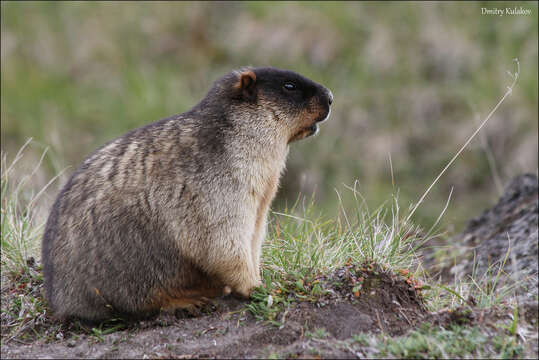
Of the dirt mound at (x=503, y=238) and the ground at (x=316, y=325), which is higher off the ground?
the ground at (x=316, y=325)

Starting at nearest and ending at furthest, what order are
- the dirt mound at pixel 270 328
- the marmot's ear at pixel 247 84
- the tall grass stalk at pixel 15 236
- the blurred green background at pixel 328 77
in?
the dirt mound at pixel 270 328, the marmot's ear at pixel 247 84, the tall grass stalk at pixel 15 236, the blurred green background at pixel 328 77

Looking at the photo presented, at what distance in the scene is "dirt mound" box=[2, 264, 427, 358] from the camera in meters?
3.98

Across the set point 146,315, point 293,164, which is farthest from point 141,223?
point 293,164

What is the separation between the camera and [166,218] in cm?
459

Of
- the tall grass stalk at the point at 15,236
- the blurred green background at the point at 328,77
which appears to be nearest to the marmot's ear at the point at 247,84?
the tall grass stalk at the point at 15,236

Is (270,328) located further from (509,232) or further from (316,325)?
(509,232)

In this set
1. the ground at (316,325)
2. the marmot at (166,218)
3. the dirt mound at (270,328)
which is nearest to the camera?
the ground at (316,325)

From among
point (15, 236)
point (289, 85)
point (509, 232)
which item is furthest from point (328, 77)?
point (15, 236)

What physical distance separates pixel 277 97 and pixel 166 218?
54.8 inches

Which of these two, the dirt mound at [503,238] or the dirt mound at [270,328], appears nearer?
the dirt mound at [270,328]

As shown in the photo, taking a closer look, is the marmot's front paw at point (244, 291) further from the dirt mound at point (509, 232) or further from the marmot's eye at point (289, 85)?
the dirt mound at point (509, 232)

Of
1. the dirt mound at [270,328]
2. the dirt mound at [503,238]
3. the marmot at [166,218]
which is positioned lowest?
the dirt mound at [503,238]

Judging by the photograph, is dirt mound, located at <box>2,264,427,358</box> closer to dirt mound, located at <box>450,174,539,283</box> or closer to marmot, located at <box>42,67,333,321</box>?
marmot, located at <box>42,67,333,321</box>

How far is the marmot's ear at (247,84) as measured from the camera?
5.06 meters
